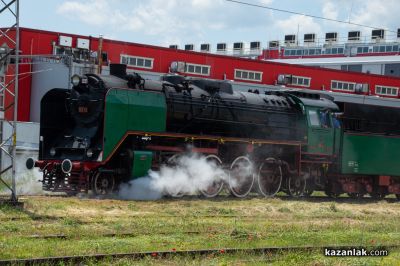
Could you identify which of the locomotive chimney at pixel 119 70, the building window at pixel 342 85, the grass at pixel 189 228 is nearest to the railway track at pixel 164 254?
the grass at pixel 189 228

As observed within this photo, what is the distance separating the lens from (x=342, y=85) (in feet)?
160

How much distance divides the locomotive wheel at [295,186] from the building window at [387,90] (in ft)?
101

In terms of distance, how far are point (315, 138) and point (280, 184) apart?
91.3 inches

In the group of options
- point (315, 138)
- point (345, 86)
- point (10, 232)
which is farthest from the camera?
point (345, 86)

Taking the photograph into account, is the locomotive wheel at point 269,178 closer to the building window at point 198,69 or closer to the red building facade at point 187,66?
the red building facade at point 187,66

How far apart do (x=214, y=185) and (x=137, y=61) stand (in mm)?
20435

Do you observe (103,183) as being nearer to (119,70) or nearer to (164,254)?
(119,70)

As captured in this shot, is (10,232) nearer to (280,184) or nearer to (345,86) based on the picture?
(280,184)

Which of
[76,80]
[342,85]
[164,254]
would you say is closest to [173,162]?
[76,80]

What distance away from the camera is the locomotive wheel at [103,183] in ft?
58.7

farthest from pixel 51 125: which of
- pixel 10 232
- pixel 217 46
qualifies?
pixel 217 46

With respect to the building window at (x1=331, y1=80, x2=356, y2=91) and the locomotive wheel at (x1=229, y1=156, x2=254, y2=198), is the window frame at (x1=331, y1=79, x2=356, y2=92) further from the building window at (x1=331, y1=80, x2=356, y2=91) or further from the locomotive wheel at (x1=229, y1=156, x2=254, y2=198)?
the locomotive wheel at (x1=229, y1=156, x2=254, y2=198)

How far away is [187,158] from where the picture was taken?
19453 mm

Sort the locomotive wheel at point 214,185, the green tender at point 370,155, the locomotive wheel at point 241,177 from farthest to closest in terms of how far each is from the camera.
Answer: the green tender at point 370,155
the locomotive wheel at point 241,177
the locomotive wheel at point 214,185
